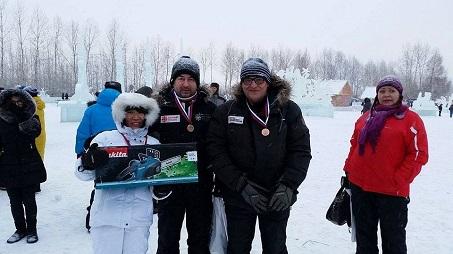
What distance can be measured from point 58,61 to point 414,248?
203 feet

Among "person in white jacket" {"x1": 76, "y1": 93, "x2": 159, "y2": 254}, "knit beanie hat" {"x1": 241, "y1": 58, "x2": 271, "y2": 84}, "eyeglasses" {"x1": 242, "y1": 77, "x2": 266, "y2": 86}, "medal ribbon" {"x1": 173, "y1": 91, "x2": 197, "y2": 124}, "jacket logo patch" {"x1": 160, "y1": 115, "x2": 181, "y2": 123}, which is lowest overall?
"person in white jacket" {"x1": 76, "y1": 93, "x2": 159, "y2": 254}

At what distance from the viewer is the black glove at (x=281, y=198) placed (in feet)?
8.48

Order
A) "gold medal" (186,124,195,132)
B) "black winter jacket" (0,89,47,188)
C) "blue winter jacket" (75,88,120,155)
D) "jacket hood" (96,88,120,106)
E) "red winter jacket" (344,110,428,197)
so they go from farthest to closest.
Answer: "jacket hood" (96,88,120,106) < "blue winter jacket" (75,88,120,155) < "black winter jacket" (0,89,47,188) < "red winter jacket" (344,110,428,197) < "gold medal" (186,124,195,132)

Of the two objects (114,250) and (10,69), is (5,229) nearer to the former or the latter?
(114,250)

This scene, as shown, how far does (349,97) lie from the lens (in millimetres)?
67062

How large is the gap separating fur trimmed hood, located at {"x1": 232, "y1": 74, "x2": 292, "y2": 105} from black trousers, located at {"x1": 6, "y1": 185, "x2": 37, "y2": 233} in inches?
110

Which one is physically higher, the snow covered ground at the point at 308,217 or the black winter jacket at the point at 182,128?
the black winter jacket at the point at 182,128

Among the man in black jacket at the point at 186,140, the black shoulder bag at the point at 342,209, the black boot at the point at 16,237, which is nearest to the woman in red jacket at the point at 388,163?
the black shoulder bag at the point at 342,209

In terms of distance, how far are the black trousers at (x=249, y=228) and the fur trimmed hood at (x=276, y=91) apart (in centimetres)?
85

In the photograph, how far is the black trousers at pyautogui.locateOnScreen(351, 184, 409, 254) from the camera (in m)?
3.05

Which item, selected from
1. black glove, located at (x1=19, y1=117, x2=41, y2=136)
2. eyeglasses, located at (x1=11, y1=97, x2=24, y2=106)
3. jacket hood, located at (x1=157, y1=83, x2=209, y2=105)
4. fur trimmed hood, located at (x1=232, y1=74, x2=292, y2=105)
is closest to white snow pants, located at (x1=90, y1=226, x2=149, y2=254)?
jacket hood, located at (x1=157, y1=83, x2=209, y2=105)

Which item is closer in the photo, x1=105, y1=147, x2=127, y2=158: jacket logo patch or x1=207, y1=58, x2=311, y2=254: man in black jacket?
x1=105, y1=147, x2=127, y2=158: jacket logo patch

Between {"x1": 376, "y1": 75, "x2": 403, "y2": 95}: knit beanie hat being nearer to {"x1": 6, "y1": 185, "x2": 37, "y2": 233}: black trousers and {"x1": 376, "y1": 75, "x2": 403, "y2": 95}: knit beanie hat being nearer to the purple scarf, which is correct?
the purple scarf

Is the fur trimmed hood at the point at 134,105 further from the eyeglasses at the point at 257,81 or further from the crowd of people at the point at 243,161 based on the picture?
the eyeglasses at the point at 257,81
